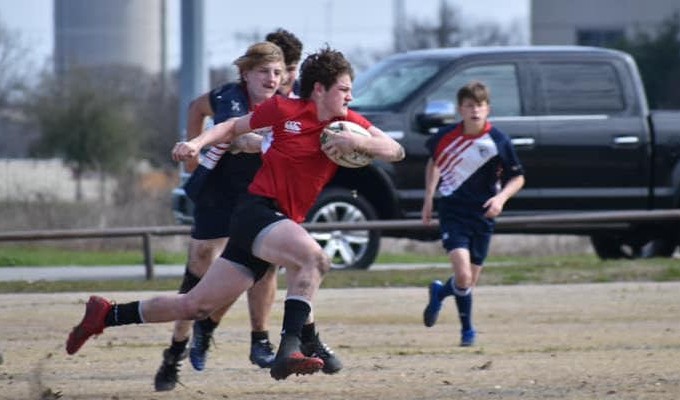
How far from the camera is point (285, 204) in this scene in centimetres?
858

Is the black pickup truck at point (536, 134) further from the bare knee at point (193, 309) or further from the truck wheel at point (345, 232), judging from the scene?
the bare knee at point (193, 309)

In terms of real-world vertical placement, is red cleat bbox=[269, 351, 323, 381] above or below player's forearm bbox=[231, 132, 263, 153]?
below

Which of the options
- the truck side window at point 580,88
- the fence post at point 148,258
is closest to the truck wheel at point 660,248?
the truck side window at point 580,88

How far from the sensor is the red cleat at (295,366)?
8.21 meters

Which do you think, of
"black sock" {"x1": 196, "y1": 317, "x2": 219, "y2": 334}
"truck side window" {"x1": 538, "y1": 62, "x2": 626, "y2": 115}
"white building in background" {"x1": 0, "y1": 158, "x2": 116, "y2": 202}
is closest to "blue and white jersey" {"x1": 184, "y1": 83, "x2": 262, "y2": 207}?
"black sock" {"x1": 196, "y1": 317, "x2": 219, "y2": 334}

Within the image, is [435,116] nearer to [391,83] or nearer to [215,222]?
[391,83]

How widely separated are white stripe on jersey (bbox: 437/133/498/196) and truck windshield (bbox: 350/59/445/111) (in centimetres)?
486

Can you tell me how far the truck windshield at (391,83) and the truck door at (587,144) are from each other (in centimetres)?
117

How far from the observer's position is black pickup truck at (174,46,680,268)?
1662cm

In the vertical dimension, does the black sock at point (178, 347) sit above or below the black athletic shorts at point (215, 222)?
below

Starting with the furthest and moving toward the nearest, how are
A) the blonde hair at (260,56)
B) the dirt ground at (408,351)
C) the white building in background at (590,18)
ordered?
the white building in background at (590,18)
the blonde hair at (260,56)
the dirt ground at (408,351)

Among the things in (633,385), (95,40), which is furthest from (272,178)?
(95,40)

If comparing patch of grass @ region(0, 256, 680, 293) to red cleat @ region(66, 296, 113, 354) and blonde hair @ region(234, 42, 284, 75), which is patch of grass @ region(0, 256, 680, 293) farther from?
red cleat @ region(66, 296, 113, 354)

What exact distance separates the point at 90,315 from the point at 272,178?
1121mm
